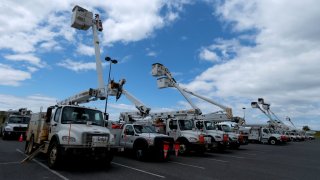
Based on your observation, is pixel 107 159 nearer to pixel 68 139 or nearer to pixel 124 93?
pixel 68 139

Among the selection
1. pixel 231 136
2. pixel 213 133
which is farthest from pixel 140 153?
pixel 231 136

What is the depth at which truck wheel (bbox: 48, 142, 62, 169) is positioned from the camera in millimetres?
10242

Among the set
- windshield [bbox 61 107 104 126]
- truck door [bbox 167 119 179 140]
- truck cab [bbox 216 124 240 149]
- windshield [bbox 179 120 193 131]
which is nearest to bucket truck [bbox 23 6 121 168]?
windshield [bbox 61 107 104 126]

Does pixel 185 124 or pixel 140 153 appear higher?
pixel 185 124

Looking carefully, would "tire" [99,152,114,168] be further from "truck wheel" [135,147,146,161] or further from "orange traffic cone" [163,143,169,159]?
"orange traffic cone" [163,143,169,159]

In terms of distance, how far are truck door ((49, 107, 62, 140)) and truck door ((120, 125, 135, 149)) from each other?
469 cm

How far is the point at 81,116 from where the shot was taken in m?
11.7

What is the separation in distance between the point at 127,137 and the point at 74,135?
562cm

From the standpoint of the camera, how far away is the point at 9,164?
11.2 meters

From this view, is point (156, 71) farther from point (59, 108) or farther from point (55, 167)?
point (55, 167)

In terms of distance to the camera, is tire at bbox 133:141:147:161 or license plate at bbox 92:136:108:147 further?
tire at bbox 133:141:147:161

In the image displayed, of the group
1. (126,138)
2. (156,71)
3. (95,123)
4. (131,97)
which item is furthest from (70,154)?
(156,71)

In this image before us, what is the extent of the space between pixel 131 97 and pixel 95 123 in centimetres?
Answer: 698

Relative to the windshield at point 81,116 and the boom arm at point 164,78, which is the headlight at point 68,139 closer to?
the windshield at point 81,116
